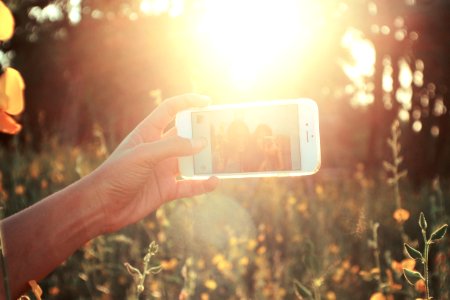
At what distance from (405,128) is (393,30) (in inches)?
46.6

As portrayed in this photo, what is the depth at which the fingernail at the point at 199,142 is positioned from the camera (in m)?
1.72

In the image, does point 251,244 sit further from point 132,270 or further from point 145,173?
point 132,270

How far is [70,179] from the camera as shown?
4137 millimetres

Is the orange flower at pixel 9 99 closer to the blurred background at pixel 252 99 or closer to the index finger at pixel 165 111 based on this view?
the blurred background at pixel 252 99

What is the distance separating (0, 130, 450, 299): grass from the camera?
8.20ft

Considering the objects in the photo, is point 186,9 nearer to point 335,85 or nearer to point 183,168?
point 335,85

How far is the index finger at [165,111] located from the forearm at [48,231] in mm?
291

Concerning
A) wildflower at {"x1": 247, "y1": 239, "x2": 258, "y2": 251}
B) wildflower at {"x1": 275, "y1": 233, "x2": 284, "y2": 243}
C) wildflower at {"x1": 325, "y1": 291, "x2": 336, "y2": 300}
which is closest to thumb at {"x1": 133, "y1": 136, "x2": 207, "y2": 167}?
wildflower at {"x1": 325, "y1": 291, "x2": 336, "y2": 300}

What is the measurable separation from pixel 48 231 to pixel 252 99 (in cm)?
751

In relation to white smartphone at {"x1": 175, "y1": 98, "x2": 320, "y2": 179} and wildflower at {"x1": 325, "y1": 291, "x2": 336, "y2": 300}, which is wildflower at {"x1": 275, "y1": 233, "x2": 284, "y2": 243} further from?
white smartphone at {"x1": 175, "y1": 98, "x2": 320, "y2": 179}

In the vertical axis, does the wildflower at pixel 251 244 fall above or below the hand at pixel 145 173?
below

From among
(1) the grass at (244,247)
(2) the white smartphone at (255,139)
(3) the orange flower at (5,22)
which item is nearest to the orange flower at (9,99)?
(3) the orange flower at (5,22)

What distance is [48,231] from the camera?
158 centimetres

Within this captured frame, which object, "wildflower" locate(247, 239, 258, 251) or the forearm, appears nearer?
the forearm
